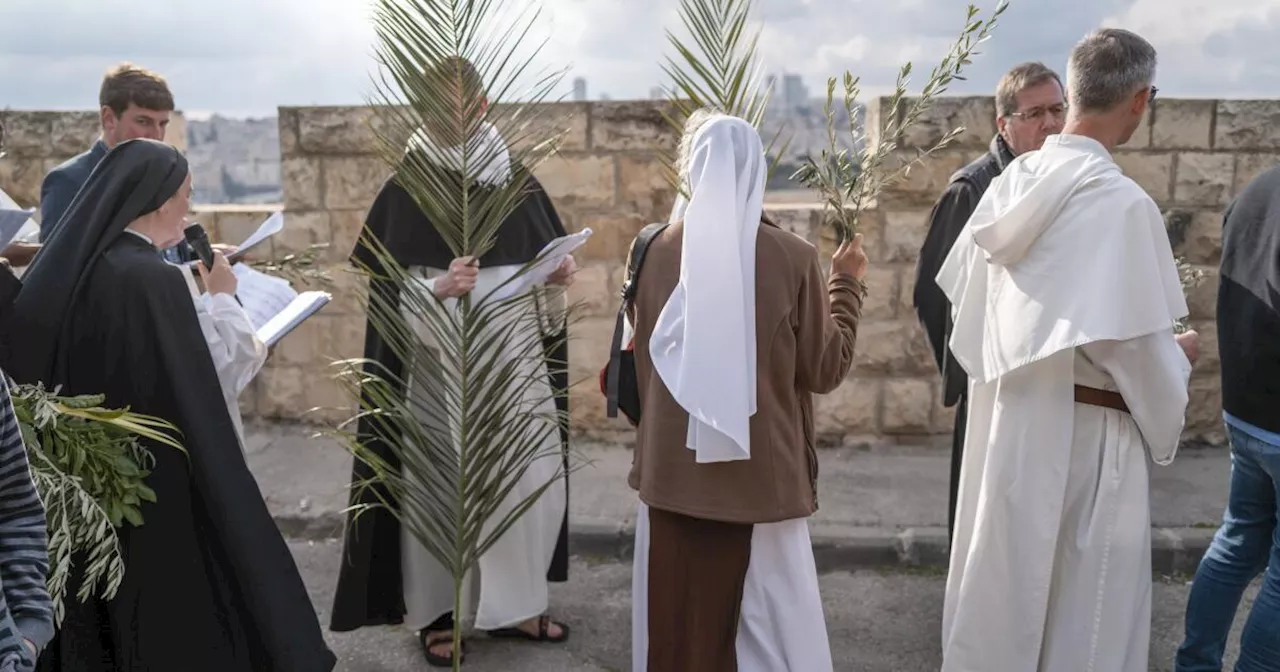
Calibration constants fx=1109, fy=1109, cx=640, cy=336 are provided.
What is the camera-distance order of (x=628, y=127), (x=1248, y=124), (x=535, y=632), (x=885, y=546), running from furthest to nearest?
(x=628, y=127), (x=1248, y=124), (x=885, y=546), (x=535, y=632)

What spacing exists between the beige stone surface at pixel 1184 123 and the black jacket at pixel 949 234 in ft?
8.18

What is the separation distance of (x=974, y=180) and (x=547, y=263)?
5.52ft

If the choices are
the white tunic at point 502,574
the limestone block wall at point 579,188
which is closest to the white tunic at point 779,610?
the white tunic at point 502,574

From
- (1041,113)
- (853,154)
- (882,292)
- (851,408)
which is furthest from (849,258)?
(851,408)

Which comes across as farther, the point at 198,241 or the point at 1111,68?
the point at 198,241

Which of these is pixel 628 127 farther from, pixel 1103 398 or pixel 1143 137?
pixel 1103 398

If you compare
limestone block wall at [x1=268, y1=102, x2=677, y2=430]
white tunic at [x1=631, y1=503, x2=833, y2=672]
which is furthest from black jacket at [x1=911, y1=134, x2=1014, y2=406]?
limestone block wall at [x1=268, y1=102, x2=677, y2=430]

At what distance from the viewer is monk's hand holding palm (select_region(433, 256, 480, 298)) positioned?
3188 millimetres

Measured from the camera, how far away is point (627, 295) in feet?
9.92

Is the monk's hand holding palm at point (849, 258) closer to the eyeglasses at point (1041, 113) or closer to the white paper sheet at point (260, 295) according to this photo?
the eyeglasses at point (1041, 113)

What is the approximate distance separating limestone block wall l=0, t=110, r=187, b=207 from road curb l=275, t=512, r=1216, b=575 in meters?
3.46

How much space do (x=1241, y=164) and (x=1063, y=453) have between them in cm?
396

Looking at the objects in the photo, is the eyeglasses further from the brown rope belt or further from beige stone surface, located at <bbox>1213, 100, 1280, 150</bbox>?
beige stone surface, located at <bbox>1213, 100, 1280, 150</bbox>

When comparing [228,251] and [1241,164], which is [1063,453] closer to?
[228,251]
